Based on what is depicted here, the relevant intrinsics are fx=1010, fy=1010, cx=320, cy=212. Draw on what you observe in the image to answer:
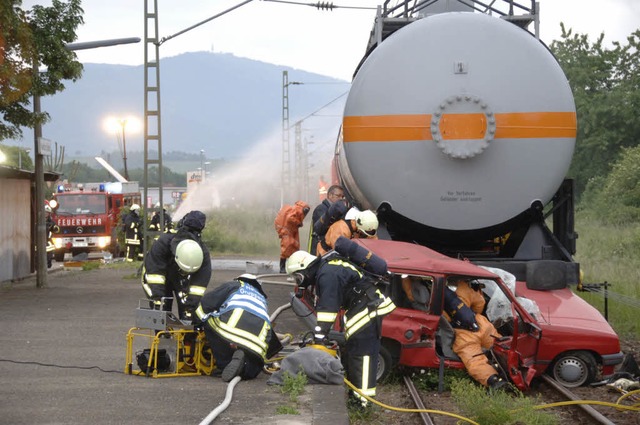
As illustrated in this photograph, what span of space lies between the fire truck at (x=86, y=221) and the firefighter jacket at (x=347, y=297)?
25.6 m

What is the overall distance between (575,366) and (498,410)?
2252mm

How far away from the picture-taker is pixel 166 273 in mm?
10828

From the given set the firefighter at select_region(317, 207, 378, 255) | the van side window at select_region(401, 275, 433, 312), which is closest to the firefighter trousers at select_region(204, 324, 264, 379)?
the van side window at select_region(401, 275, 433, 312)

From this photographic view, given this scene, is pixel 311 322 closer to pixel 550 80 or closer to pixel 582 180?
pixel 550 80

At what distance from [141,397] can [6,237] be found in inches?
538

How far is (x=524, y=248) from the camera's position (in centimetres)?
1189

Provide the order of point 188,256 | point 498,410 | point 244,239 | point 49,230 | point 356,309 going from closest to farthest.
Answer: point 498,410, point 356,309, point 188,256, point 49,230, point 244,239

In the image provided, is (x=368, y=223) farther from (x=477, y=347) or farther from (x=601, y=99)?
(x=601, y=99)

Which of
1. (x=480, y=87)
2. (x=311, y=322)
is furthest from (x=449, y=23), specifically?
(x=311, y=322)

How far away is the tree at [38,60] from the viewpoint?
652 inches

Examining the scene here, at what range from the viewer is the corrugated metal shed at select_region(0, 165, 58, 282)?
21.0 m

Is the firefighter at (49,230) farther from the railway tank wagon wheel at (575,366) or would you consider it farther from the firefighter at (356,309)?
the firefighter at (356,309)

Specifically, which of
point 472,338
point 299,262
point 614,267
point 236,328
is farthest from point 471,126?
point 614,267

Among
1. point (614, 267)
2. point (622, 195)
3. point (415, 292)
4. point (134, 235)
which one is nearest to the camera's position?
point (415, 292)
